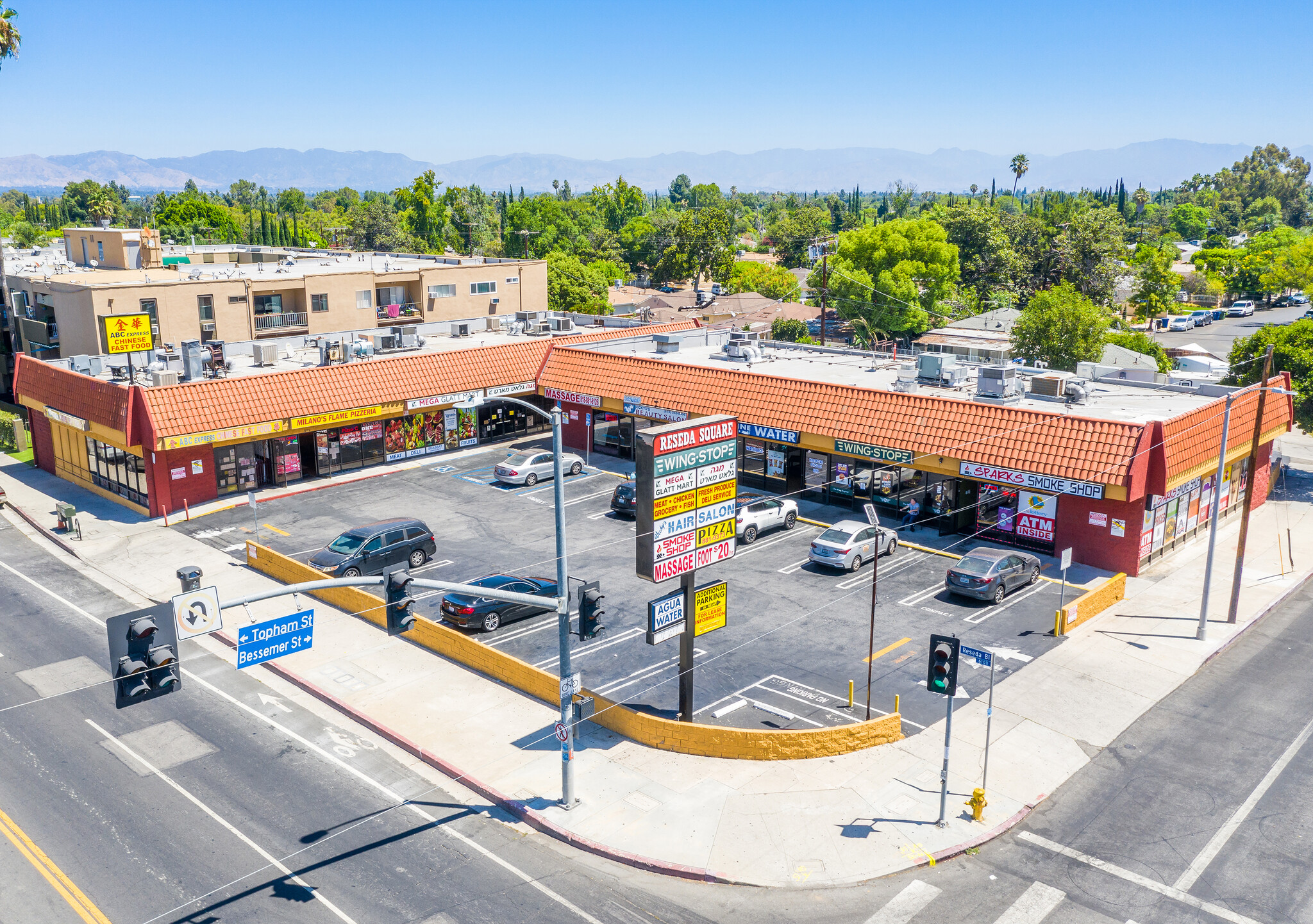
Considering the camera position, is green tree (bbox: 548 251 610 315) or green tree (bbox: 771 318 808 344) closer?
green tree (bbox: 771 318 808 344)

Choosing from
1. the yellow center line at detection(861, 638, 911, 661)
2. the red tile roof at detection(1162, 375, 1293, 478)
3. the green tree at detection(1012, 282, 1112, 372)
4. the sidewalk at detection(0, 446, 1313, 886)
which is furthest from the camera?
the green tree at detection(1012, 282, 1112, 372)

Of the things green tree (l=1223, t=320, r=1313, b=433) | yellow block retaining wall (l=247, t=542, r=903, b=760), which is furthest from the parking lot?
green tree (l=1223, t=320, r=1313, b=433)

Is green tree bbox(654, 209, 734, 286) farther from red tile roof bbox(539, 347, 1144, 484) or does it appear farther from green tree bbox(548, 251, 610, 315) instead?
red tile roof bbox(539, 347, 1144, 484)

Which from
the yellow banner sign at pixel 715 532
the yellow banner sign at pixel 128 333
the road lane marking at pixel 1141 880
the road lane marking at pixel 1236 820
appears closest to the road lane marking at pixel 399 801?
the yellow banner sign at pixel 715 532

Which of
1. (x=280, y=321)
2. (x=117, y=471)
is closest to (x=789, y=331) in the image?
(x=280, y=321)

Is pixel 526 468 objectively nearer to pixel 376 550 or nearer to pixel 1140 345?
pixel 376 550

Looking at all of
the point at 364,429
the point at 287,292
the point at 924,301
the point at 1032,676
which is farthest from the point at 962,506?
the point at 924,301

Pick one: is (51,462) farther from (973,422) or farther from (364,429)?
(973,422)
